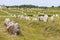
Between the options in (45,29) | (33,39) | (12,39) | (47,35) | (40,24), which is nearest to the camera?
(12,39)

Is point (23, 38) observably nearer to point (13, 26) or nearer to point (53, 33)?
point (13, 26)

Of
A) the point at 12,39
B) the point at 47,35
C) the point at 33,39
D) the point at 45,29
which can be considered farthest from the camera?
the point at 45,29

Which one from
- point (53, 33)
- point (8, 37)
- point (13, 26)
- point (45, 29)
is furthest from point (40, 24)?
point (8, 37)

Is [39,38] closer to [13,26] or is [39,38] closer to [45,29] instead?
[13,26]

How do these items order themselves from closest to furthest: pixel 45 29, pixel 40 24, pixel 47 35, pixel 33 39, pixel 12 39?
1. pixel 12 39
2. pixel 33 39
3. pixel 47 35
4. pixel 45 29
5. pixel 40 24

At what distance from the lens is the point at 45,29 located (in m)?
29.7

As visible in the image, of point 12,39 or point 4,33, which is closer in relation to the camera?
point 12,39

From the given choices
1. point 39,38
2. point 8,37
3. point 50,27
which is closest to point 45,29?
point 50,27

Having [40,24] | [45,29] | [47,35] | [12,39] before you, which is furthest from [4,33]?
[40,24]

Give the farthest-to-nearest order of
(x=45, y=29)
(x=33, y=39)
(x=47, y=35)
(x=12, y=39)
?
(x=45, y=29) → (x=47, y=35) → (x=33, y=39) → (x=12, y=39)

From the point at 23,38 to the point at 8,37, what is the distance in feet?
4.81

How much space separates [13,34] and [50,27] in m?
7.15

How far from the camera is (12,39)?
2153 cm

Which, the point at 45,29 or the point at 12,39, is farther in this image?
the point at 45,29
